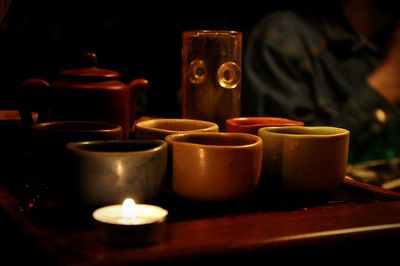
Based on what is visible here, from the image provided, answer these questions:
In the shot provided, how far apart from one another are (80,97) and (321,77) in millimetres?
2492

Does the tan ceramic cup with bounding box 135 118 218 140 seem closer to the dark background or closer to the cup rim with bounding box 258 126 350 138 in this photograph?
the cup rim with bounding box 258 126 350 138

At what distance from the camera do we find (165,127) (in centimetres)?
144

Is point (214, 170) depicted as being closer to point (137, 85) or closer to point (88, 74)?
point (88, 74)

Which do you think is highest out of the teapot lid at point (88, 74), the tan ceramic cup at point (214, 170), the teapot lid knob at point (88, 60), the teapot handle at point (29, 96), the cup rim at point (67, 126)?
the teapot lid knob at point (88, 60)

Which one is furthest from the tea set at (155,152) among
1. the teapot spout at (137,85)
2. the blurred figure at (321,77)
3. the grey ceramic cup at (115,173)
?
the blurred figure at (321,77)

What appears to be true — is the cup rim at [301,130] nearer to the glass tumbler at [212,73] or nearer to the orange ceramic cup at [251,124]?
the orange ceramic cup at [251,124]

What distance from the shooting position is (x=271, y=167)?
1267 mm

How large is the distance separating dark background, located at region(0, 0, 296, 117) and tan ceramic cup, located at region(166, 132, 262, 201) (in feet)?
6.49

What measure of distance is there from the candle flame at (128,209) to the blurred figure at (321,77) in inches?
94.3

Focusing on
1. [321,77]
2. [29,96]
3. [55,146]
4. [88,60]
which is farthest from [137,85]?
[321,77]

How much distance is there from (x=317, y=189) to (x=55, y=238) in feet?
1.94

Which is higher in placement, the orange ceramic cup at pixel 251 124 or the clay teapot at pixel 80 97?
the clay teapot at pixel 80 97

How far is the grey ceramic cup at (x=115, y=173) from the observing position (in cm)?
104

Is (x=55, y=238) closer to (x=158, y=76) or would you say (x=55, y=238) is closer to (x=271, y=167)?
(x=271, y=167)
